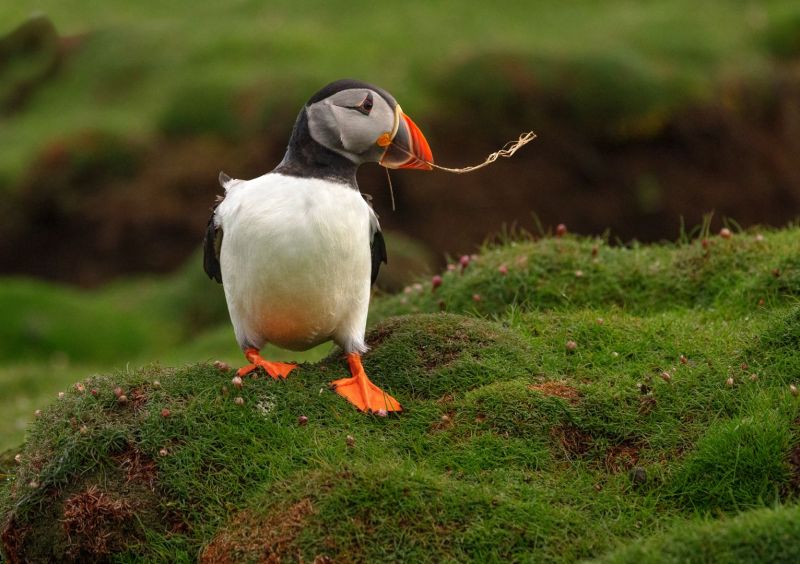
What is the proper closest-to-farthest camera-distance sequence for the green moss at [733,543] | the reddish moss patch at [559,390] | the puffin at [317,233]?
the green moss at [733,543]
the puffin at [317,233]
the reddish moss patch at [559,390]

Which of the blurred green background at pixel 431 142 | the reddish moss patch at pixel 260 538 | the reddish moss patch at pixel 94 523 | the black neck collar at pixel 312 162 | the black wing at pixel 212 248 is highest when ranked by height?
the black neck collar at pixel 312 162

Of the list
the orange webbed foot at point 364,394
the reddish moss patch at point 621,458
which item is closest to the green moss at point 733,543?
the reddish moss patch at point 621,458

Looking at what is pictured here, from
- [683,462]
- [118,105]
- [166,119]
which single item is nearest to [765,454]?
[683,462]

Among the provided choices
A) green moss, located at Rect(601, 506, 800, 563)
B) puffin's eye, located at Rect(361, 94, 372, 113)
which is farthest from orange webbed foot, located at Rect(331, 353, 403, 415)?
green moss, located at Rect(601, 506, 800, 563)

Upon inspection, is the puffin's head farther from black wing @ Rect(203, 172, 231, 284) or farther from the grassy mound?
the grassy mound

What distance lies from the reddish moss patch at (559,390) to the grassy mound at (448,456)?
1 centimetres

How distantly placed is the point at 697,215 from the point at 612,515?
398 inches

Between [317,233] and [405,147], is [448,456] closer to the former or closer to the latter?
[317,233]

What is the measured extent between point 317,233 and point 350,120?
0.58 meters

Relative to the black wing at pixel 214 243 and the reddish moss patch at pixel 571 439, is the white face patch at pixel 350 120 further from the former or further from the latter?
the reddish moss patch at pixel 571 439

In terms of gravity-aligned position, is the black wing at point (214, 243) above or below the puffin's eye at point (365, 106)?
below

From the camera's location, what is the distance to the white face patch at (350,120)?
5426 millimetres

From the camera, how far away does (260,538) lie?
180 inches

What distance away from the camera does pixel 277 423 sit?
16.9 ft
